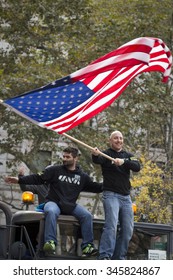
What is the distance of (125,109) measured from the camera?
1100 inches

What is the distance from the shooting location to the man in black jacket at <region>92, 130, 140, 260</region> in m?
9.65

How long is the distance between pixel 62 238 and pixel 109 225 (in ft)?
1.85

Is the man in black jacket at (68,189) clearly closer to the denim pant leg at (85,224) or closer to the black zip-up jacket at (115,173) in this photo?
the denim pant leg at (85,224)

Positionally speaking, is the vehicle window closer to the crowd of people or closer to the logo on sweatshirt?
the crowd of people

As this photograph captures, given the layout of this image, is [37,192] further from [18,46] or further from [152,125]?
[152,125]

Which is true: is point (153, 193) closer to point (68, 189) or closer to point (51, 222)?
point (68, 189)

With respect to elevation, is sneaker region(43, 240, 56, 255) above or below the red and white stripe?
below

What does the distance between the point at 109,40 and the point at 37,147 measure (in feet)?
13.4

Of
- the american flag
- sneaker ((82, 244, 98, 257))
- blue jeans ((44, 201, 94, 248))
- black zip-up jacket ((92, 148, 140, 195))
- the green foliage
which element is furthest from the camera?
the green foliage

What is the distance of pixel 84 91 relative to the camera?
431 inches

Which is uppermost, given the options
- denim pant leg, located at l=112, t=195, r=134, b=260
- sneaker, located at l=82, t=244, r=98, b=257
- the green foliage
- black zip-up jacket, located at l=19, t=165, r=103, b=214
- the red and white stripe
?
the red and white stripe

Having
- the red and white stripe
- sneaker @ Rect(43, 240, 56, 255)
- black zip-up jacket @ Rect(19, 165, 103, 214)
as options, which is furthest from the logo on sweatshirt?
the red and white stripe

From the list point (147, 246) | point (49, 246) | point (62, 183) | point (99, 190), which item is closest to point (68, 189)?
point (62, 183)
